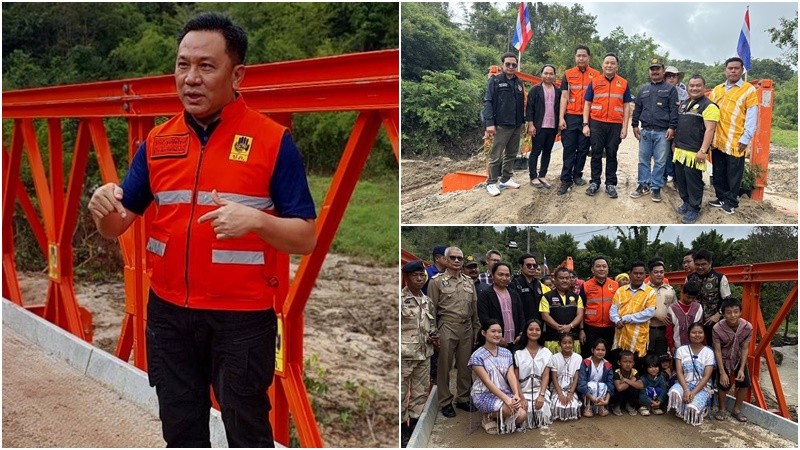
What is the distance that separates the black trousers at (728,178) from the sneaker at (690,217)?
0.61 feet

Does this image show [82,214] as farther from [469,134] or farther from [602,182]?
[602,182]

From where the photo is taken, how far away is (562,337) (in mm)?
4566

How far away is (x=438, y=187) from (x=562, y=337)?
1.32 metres

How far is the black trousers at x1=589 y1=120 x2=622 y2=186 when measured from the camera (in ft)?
16.1

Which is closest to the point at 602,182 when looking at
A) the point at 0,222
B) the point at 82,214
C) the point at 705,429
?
the point at 705,429

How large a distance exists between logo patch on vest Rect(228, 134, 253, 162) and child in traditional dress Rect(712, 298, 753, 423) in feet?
12.1

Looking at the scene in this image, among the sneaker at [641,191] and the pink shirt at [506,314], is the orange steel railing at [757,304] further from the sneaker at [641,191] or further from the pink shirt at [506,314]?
the pink shirt at [506,314]

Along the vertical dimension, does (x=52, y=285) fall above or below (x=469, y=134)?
below

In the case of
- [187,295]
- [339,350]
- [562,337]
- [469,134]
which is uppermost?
[469,134]

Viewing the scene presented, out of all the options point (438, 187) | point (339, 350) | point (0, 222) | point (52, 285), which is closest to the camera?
point (438, 187)

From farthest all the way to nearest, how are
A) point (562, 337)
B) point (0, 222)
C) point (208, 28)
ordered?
point (0, 222) → point (562, 337) → point (208, 28)

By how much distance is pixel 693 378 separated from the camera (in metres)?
4.57

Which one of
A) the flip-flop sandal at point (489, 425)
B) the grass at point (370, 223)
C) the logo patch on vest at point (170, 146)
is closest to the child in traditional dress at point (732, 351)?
the flip-flop sandal at point (489, 425)

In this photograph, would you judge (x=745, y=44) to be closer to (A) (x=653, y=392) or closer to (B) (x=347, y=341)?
(A) (x=653, y=392)
